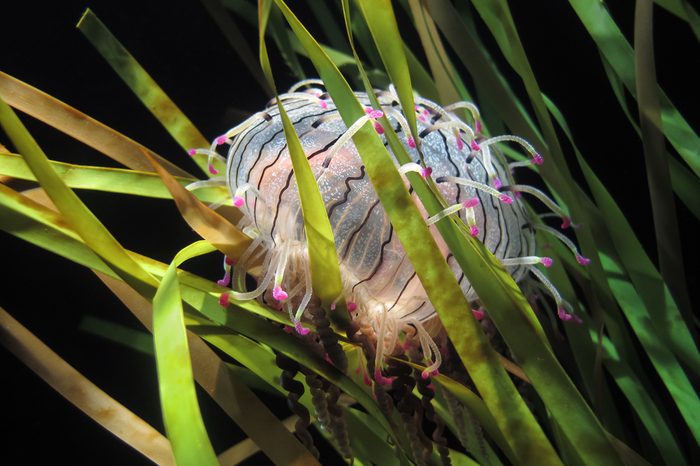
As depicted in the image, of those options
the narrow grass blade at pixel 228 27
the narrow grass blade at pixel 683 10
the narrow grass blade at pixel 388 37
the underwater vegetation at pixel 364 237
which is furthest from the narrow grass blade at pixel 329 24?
the narrow grass blade at pixel 388 37

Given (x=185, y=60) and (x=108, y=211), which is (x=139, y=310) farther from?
(x=185, y=60)

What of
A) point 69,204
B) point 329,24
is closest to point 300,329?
point 69,204

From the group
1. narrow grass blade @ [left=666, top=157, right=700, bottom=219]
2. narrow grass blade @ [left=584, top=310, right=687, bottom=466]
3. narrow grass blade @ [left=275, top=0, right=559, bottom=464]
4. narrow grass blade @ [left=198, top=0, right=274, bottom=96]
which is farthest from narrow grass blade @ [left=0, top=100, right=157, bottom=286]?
narrow grass blade @ [left=666, top=157, right=700, bottom=219]

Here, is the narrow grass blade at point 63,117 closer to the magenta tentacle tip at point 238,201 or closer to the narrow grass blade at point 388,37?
the magenta tentacle tip at point 238,201

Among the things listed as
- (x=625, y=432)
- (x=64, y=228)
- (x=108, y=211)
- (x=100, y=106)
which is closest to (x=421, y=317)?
(x=64, y=228)

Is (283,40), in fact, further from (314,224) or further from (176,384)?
(176,384)
